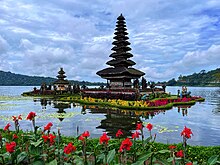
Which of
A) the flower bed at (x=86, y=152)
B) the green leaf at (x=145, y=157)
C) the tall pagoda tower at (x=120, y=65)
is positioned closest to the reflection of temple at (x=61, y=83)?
the tall pagoda tower at (x=120, y=65)

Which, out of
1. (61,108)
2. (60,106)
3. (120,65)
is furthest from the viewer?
(120,65)

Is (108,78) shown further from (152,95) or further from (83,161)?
(83,161)

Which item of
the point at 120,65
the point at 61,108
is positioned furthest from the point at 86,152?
the point at 120,65

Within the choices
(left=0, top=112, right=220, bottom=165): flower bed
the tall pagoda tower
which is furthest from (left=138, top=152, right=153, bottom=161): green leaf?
the tall pagoda tower

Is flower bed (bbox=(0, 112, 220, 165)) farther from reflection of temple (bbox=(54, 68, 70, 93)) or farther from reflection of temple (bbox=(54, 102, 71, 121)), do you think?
reflection of temple (bbox=(54, 68, 70, 93))

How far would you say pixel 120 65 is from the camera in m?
37.5

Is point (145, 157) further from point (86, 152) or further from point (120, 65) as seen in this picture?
point (120, 65)

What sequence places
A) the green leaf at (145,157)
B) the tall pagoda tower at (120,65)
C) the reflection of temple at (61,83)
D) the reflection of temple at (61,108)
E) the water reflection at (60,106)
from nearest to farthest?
the green leaf at (145,157)
the reflection of temple at (61,108)
the water reflection at (60,106)
the tall pagoda tower at (120,65)
the reflection of temple at (61,83)

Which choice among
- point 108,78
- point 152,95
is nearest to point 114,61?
point 108,78

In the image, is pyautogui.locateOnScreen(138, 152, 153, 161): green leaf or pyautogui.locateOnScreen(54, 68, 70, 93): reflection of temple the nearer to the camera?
pyautogui.locateOnScreen(138, 152, 153, 161): green leaf

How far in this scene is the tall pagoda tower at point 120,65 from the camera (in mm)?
35844

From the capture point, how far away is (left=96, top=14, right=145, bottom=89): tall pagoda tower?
35.8m

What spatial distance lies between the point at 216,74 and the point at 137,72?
13581cm

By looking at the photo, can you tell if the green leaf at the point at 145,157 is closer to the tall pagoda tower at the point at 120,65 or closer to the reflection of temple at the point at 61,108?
the reflection of temple at the point at 61,108
